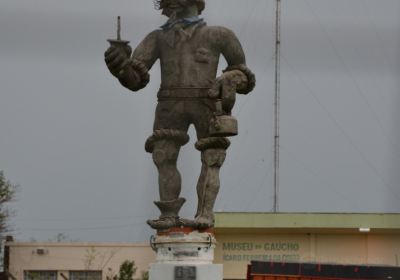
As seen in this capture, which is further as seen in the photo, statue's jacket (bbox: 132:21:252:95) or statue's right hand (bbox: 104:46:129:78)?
statue's jacket (bbox: 132:21:252:95)

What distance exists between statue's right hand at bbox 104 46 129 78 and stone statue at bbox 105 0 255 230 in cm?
20

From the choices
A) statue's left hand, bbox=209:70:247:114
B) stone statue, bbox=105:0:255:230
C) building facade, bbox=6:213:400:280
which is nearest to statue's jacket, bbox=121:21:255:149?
stone statue, bbox=105:0:255:230

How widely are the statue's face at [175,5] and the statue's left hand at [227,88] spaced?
0.82 metres

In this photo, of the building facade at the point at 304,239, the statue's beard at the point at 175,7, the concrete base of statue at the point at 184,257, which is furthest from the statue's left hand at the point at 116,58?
the building facade at the point at 304,239

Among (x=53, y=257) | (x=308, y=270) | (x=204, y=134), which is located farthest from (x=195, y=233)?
(x=53, y=257)

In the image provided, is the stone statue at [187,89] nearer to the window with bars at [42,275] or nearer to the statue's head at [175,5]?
the statue's head at [175,5]

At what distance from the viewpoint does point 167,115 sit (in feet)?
38.0

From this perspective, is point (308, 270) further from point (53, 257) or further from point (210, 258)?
point (53, 257)

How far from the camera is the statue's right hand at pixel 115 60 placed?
10922 millimetres

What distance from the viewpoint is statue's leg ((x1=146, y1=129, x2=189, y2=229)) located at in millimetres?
11539

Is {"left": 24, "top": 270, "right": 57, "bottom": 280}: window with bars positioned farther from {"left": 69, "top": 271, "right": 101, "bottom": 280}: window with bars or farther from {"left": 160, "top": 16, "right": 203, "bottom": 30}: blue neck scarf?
{"left": 160, "top": 16, "right": 203, "bottom": 30}: blue neck scarf

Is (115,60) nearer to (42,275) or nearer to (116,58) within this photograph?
(116,58)

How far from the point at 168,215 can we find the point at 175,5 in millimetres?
2060

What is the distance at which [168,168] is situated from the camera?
1163 cm
